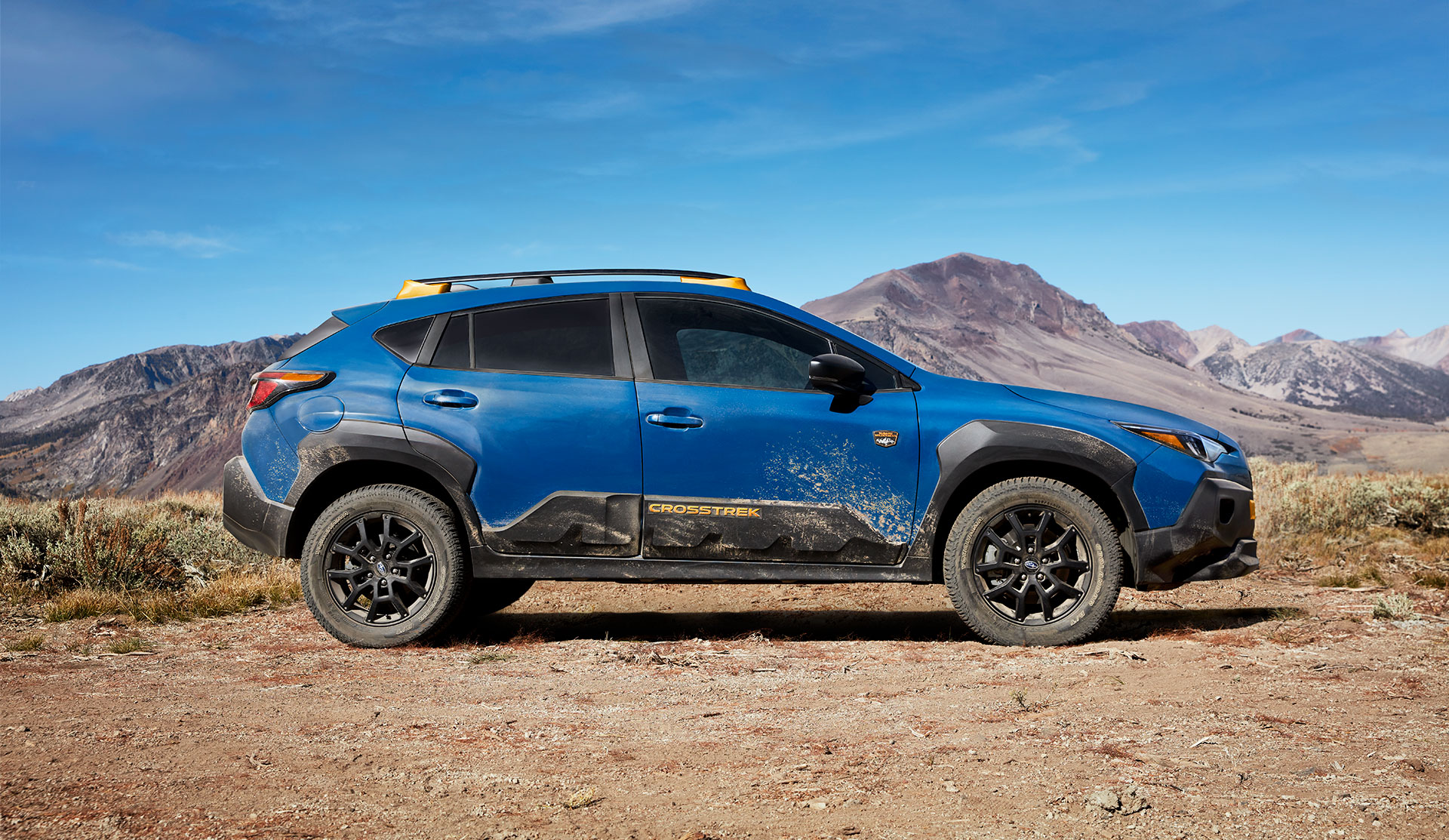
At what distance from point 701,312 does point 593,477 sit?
3.41 ft

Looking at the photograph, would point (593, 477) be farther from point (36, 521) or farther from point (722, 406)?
point (36, 521)

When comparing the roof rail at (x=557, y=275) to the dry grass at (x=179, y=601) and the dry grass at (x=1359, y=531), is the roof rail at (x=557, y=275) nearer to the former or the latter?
the dry grass at (x=179, y=601)

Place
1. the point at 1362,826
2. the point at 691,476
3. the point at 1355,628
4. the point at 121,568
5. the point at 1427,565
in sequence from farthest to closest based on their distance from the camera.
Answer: the point at 1427,565 → the point at 121,568 → the point at 1355,628 → the point at 691,476 → the point at 1362,826

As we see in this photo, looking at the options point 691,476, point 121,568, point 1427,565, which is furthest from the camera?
point 1427,565

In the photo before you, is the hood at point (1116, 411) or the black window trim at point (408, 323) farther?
the black window trim at point (408, 323)

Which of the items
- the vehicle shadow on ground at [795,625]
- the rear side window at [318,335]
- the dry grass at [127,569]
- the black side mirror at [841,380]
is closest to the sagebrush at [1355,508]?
the vehicle shadow on ground at [795,625]

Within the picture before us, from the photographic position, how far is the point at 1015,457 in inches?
201

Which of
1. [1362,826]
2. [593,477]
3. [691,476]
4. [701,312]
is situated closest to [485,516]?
[593,477]

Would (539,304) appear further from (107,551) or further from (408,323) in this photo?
(107,551)

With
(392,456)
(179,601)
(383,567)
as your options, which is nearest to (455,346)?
(392,456)

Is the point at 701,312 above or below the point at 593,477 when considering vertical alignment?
above

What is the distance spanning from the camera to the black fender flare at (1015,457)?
200 inches

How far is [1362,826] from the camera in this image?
A: 268 centimetres

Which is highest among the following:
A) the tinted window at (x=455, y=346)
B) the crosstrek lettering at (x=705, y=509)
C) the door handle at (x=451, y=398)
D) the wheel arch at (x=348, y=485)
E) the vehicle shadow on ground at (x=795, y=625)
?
the tinted window at (x=455, y=346)
